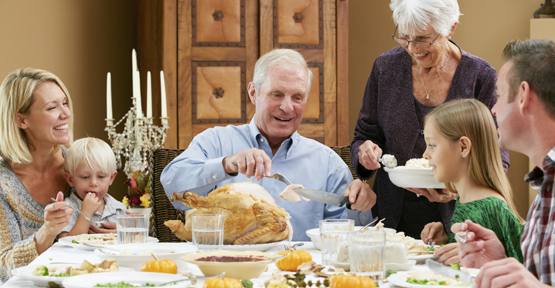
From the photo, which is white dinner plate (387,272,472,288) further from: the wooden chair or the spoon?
the wooden chair

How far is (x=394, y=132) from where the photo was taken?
2621 mm

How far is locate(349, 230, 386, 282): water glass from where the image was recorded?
1.34 m

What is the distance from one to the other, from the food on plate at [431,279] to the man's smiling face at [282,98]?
1.39m

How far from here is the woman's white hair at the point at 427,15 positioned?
2.33m

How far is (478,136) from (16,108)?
7.11 ft

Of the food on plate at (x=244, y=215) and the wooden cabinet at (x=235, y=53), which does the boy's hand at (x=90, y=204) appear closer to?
the food on plate at (x=244, y=215)

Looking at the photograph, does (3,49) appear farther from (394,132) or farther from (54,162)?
(394,132)

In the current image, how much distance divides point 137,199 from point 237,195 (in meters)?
1.35

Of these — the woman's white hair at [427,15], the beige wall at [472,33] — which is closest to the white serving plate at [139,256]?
the woman's white hair at [427,15]

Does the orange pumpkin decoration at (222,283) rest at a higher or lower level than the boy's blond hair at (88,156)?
lower

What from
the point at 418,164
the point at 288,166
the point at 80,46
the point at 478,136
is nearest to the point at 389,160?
the point at 418,164

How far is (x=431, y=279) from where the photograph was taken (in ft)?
4.20

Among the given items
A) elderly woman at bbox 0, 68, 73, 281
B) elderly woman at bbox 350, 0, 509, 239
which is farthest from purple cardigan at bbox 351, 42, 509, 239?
elderly woman at bbox 0, 68, 73, 281

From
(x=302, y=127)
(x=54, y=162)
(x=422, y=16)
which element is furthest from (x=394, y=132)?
(x=302, y=127)
